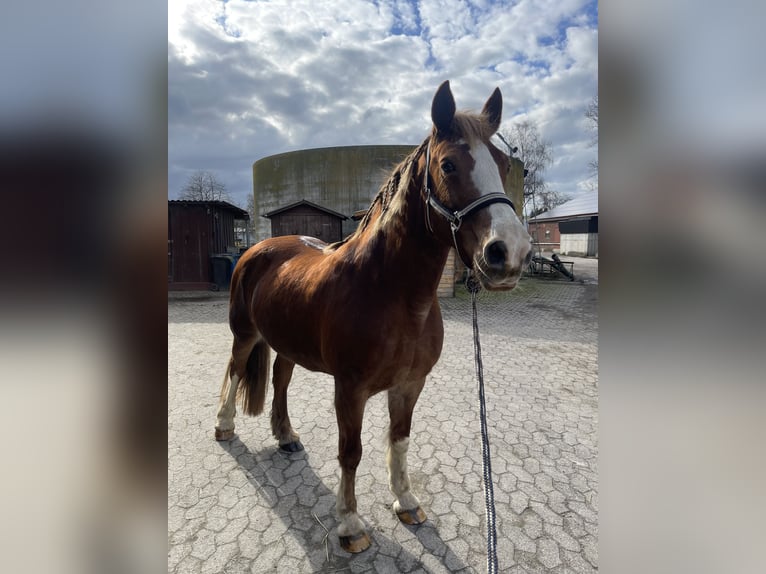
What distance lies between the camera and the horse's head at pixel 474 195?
133 cm

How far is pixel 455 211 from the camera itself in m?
1.54

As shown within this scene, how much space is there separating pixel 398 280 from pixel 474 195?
631mm

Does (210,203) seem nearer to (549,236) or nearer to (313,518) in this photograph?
(313,518)

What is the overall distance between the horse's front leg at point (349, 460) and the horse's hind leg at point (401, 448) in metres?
0.31

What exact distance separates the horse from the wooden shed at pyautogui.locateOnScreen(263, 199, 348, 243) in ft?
32.1

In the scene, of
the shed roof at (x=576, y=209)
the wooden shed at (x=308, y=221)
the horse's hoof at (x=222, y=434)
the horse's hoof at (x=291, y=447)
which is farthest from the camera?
the shed roof at (x=576, y=209)

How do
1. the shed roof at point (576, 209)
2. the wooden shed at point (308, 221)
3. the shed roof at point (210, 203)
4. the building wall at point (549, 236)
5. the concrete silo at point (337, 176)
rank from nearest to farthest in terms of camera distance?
1. the wooden shed at point (308, 221)
2. the shed roof at point (210, 203)
3. the concrete silo at point (337, 176)
4. the shed roof at point (576, 209)
5. the building wall at point (549, 236)

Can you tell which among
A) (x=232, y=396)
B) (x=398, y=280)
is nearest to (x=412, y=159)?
(x=398, y=280)

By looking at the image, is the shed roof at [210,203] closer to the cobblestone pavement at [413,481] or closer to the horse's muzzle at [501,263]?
the cobblestone pavement at [413,481]

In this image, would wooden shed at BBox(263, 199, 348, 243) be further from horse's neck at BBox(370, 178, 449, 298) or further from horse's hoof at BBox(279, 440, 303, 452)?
horse's neck at BBox(370, 178, 449, 298)

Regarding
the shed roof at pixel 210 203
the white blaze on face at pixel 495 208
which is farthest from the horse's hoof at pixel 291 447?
the shed roof at pixel 210 203

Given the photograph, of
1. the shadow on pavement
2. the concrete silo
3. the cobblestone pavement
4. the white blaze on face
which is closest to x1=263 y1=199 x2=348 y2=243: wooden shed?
the concrete silo
